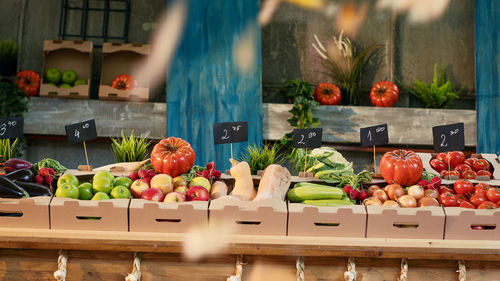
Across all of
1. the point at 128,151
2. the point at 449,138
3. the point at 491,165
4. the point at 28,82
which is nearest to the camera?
the point at 449,138

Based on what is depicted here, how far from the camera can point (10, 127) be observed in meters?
2.18

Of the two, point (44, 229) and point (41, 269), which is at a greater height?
point (44, 229)

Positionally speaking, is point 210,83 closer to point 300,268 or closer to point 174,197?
point 174,197

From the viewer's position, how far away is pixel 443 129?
2221mm

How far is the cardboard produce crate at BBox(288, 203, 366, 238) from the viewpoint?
67.7 inches

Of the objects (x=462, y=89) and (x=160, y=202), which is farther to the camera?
(x=462, y=89)

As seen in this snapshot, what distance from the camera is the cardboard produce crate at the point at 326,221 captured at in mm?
1720

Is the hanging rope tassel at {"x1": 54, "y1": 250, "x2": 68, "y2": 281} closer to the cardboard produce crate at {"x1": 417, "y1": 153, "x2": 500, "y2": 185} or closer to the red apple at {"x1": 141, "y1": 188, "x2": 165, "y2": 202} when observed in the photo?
the red apple at {"x1": 141, "y1": 188, "x2": 165, "y2": 202}

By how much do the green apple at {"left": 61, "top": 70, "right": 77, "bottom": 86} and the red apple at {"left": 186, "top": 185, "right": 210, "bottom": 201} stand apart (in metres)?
3.25

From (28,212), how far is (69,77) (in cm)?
322

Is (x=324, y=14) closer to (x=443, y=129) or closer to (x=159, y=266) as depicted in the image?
(x=443, y=129)

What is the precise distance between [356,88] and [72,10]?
320 centimetres

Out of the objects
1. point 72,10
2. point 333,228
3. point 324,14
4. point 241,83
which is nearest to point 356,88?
point 324,14

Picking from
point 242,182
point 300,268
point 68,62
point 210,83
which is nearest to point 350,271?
point 300,268
